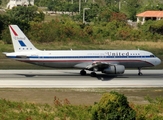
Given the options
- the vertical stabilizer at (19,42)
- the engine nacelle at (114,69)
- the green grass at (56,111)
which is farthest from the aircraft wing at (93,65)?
the green grass at (56,111)

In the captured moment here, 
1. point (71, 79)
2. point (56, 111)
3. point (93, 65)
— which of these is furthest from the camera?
point (93, 65)

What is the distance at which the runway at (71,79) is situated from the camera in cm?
5228

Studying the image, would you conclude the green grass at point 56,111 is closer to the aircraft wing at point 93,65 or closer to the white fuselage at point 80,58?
the aircraft wing at point 93,65

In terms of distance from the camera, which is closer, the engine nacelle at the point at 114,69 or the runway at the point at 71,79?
the runway at the point at 71,79

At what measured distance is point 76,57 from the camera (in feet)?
194

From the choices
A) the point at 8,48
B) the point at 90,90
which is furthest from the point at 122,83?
the point at 8,48

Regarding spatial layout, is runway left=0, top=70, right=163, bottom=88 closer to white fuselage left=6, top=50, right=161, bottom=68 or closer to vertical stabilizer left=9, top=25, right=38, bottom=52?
white fuselage left=6, top=50, right=161, bottom=68

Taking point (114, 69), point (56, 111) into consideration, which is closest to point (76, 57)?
point (114, 69)

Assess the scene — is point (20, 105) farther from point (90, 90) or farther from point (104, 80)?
point (104, 80)

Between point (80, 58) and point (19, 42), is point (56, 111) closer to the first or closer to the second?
point (80, 58)

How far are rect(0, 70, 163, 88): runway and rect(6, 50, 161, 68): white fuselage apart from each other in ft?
5.91

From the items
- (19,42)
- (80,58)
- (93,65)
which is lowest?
(93,65)

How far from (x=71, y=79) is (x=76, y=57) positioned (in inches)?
150

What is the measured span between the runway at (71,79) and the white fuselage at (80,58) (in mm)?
1801
